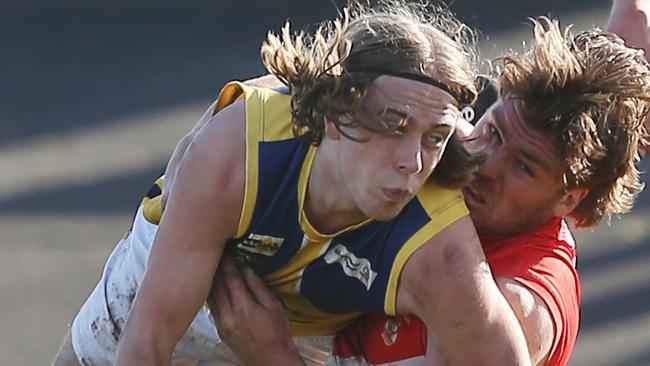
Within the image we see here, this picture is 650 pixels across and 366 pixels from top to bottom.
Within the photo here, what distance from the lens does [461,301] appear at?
8.05 ft

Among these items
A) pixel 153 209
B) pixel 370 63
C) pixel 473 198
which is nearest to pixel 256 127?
pixel 370 63

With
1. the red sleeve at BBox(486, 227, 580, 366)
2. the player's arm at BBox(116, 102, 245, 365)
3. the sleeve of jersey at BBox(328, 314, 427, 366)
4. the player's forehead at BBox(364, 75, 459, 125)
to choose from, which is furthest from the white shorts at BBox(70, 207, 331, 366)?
the player's forehead at BBox(364, 75, 459, 125)

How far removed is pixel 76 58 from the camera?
6441 millimetres

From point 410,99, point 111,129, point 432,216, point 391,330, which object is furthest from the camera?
point 111,129

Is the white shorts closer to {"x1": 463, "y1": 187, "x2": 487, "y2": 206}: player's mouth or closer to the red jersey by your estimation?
the red jersey

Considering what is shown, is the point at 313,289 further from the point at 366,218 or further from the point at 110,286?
the point at 110,286

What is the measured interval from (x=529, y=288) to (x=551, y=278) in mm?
86

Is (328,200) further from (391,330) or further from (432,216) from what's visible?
(391,330)

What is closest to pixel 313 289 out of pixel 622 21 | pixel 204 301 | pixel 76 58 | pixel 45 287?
pixel 204 301

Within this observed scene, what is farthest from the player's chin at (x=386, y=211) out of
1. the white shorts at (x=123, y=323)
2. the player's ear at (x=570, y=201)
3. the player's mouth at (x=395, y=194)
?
the white shorts at (x=123, y=323)

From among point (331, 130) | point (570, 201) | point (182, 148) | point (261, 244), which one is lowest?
point (570, 201)

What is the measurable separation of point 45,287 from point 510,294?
2543 mm

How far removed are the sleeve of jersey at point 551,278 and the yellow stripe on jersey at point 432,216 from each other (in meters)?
0.23

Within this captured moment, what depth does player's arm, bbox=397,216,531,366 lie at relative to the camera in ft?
8.03
